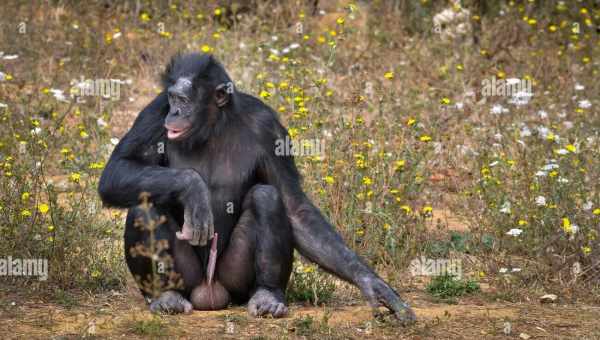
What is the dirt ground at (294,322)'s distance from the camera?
505 cm

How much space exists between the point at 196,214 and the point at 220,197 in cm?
49

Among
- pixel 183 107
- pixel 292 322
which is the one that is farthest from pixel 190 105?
pixel 292 322

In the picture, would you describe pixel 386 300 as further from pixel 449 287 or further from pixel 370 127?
pixel 370 127

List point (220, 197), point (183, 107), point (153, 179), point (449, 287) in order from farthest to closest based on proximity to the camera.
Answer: point (449, 287), point (220, 197), point (183, 107), point (153, 179)

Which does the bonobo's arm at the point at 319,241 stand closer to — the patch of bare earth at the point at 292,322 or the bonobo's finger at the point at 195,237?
the patch of bare earth at the point at 292,322

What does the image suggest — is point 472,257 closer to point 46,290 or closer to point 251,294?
point 251,294

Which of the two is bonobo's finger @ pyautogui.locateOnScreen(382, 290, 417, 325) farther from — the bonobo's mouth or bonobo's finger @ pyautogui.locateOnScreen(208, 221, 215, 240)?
the bonobo's mouth

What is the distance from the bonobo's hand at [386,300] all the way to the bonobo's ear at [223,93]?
1.41 m

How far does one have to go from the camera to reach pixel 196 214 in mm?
5363

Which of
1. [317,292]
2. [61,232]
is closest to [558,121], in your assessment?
[317,292]

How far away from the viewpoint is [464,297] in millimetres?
6312

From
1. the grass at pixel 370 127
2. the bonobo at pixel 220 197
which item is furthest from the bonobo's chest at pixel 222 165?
the grass at pixel 370 127

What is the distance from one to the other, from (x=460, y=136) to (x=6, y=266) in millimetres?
5067

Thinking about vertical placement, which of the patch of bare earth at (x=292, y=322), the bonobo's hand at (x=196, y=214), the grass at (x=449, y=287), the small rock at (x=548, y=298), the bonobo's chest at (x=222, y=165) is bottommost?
the patch of bare earth at (x=292, y=322)
